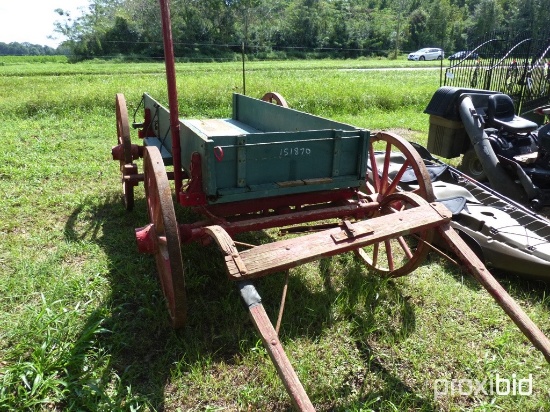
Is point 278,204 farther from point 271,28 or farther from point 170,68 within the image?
point 271,28

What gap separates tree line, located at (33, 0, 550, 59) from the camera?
37.3 metres

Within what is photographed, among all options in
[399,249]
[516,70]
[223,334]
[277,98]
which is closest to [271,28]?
[516,70]

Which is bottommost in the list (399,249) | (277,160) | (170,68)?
(399,249)

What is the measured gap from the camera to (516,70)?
270 inches

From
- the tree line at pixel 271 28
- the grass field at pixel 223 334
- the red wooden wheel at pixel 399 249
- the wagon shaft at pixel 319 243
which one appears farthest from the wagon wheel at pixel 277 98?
the tree line at pixel 271 28

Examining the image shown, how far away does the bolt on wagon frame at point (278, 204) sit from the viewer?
2.10 metres

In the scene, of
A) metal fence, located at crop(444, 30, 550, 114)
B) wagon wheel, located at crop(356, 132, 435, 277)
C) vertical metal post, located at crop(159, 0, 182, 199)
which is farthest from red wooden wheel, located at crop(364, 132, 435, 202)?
metal fence, located at crop(444, 30, 550, 114)

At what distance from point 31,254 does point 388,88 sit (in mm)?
10919

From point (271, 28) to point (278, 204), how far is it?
4758cm

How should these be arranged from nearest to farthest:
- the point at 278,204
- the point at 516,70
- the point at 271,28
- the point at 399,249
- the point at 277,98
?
the point at 278,204
the point at 399,249
the point at 277,98
the point at 516,70
the point at 271,28

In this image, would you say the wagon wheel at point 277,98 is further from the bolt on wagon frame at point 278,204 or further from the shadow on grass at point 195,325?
the shadow on grass at point 195,325

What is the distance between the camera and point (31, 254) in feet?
12.0

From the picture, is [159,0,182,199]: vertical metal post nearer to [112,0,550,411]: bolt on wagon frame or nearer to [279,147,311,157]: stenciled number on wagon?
[112,0,550,411]: bolt on wagon frame

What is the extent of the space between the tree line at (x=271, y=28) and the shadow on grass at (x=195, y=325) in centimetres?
3027
